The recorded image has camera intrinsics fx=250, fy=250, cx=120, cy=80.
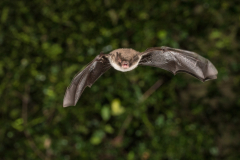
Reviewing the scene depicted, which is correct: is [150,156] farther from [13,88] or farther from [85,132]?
[13,88]

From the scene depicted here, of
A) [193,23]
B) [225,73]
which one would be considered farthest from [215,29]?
[225,73]

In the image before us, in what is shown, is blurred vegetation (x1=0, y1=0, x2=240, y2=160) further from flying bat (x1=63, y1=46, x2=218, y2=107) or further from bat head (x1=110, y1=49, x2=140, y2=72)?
bat head (x1=110, y1=49, x2=140, y2=72)

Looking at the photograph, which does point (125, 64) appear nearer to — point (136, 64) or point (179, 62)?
point (136, 64)

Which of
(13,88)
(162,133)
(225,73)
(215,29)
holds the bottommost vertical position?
(162,133)

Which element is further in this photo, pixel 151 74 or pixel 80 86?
pixel 151 74

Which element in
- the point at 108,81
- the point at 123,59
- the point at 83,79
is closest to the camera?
the point at 123,59

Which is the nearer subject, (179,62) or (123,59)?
(123,59)

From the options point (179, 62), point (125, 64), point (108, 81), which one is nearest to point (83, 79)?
point (125, 64)
